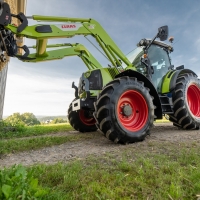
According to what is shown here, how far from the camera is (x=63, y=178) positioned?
2004 mm

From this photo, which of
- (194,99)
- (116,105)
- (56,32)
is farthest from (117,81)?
(194,99)

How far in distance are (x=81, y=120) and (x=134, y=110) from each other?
2163 millimetres

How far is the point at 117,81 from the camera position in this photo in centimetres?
382

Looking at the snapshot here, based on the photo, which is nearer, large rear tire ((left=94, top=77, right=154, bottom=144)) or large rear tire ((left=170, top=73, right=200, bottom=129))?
large rear tire ((left=94, top=77, right=154, bottom=144))

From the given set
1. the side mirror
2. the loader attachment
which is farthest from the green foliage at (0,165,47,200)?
the side mirror

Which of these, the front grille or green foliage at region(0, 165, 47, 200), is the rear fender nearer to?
the front grille

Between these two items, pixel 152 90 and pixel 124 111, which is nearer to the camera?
pixel 124 111

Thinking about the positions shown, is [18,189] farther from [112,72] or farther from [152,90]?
[112,72]

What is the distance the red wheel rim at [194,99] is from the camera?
6039mm

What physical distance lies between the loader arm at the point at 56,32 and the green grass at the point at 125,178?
269 cm

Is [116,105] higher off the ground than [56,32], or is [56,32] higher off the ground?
[56,32]

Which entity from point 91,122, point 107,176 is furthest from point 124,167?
point 91,122

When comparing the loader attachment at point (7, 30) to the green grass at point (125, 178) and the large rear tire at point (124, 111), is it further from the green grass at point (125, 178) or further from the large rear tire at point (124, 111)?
the green grass at point (125, 178)

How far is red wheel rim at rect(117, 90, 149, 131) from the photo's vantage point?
13.0 feet
